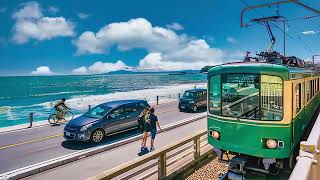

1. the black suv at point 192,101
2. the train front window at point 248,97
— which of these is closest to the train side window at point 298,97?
the train front window at point 248,97

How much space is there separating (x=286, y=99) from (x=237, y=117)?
135cm

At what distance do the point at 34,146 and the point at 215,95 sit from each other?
9.04 meters

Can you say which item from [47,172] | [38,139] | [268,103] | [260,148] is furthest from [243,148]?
[38,139]

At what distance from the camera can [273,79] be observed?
24.0ft

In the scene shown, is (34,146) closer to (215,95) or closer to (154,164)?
(154,164)

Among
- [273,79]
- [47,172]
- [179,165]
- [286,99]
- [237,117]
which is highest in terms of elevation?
[273,79]

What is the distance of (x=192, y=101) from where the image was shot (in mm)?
23766

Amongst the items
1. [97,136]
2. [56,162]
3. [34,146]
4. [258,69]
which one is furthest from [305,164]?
[34,146]

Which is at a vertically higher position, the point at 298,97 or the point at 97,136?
the point at 298,97

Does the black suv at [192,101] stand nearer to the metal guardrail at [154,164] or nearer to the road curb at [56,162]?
the road curb at [56,162]

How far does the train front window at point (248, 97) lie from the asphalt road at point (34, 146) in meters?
7.07

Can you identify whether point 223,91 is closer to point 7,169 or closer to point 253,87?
point 253,87

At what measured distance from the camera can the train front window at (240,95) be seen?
24.6ft

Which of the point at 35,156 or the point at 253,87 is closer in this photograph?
the point at 253,87
